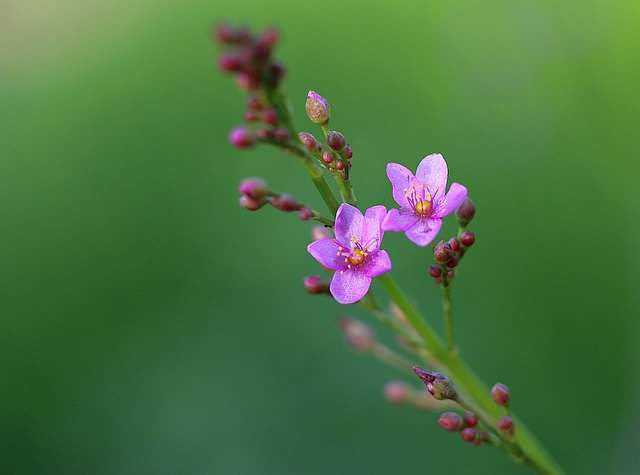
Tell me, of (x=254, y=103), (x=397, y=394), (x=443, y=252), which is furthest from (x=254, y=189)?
(x=397, y=394)

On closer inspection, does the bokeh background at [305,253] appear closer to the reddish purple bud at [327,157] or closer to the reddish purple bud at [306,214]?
the reddish purple bud at [306,214]

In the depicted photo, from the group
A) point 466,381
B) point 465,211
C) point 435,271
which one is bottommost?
point 466,381

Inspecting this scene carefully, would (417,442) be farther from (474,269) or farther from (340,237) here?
(340,237)

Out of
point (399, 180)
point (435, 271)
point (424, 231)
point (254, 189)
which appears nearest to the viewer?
point (254, 189)

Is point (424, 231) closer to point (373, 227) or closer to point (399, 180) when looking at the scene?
point (373, 227)

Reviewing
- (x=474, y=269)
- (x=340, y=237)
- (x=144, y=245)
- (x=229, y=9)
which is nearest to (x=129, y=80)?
(x=229, y=9)

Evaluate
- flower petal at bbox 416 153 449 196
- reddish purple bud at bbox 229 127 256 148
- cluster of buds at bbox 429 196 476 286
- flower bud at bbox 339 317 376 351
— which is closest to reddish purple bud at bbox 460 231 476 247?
cluster of buds at bbox 429 196 476 286

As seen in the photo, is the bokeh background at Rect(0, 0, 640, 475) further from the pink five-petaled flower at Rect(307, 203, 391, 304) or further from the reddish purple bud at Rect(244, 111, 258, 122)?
the reddish purple bud at Rect(244, 111, 258, 122)
